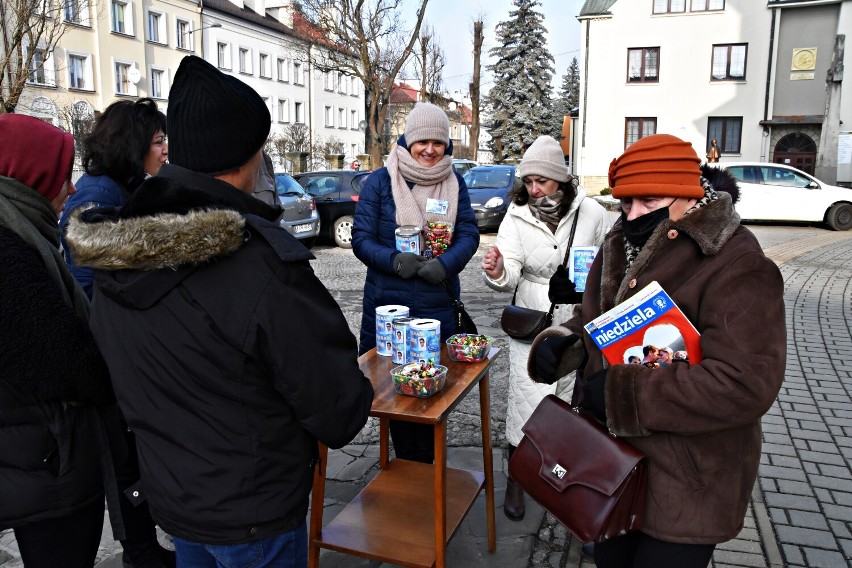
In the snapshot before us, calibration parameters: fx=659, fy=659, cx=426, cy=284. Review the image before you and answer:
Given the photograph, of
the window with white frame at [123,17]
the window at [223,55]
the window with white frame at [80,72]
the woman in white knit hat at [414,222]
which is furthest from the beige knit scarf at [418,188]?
the window at [223,55]

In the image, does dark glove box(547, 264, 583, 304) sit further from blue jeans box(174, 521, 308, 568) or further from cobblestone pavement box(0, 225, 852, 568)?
blue jeans box(174, 521, 308, 568)

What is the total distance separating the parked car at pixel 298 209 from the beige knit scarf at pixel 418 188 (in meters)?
9.19

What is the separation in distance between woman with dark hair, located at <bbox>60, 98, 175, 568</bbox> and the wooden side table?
0.69 meters

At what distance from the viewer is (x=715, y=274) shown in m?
1.79

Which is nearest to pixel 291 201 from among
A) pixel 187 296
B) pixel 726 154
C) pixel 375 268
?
pixel 375 268

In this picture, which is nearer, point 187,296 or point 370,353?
point 187,296

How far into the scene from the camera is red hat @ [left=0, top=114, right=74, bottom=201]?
2.07 metres

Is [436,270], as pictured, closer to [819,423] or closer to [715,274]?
[715,274]

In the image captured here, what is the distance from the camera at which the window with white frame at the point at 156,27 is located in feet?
116

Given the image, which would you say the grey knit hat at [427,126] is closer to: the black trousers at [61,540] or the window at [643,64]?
the black trousers at [61,540]

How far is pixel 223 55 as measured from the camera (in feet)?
135

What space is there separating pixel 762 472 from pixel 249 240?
367 centimetres

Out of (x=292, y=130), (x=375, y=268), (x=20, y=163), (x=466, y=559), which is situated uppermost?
(x=292, y=130)

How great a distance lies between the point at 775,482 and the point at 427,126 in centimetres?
287
